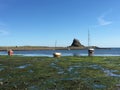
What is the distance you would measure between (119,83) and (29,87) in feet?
24.0

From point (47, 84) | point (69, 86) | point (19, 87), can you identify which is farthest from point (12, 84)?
point (69, 86)

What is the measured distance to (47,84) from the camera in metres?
19.9

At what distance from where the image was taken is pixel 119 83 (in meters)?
20.6

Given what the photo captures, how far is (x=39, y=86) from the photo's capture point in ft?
62.7

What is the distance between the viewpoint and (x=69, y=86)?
19.0m

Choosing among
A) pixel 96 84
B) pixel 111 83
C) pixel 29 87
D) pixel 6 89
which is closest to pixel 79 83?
pixel 96 84

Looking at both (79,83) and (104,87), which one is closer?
(104,87)

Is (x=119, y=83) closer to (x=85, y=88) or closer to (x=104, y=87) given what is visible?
(x=104, y=87)

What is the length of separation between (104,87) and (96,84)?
1.23 m

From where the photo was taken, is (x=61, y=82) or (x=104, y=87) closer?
(x=104, y=87)

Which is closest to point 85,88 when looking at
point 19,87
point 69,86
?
point 69,86

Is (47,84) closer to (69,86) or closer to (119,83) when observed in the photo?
(69,86)

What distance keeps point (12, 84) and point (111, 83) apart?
7887 millimetres

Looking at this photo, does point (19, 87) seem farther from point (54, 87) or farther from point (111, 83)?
point (111, 83)
